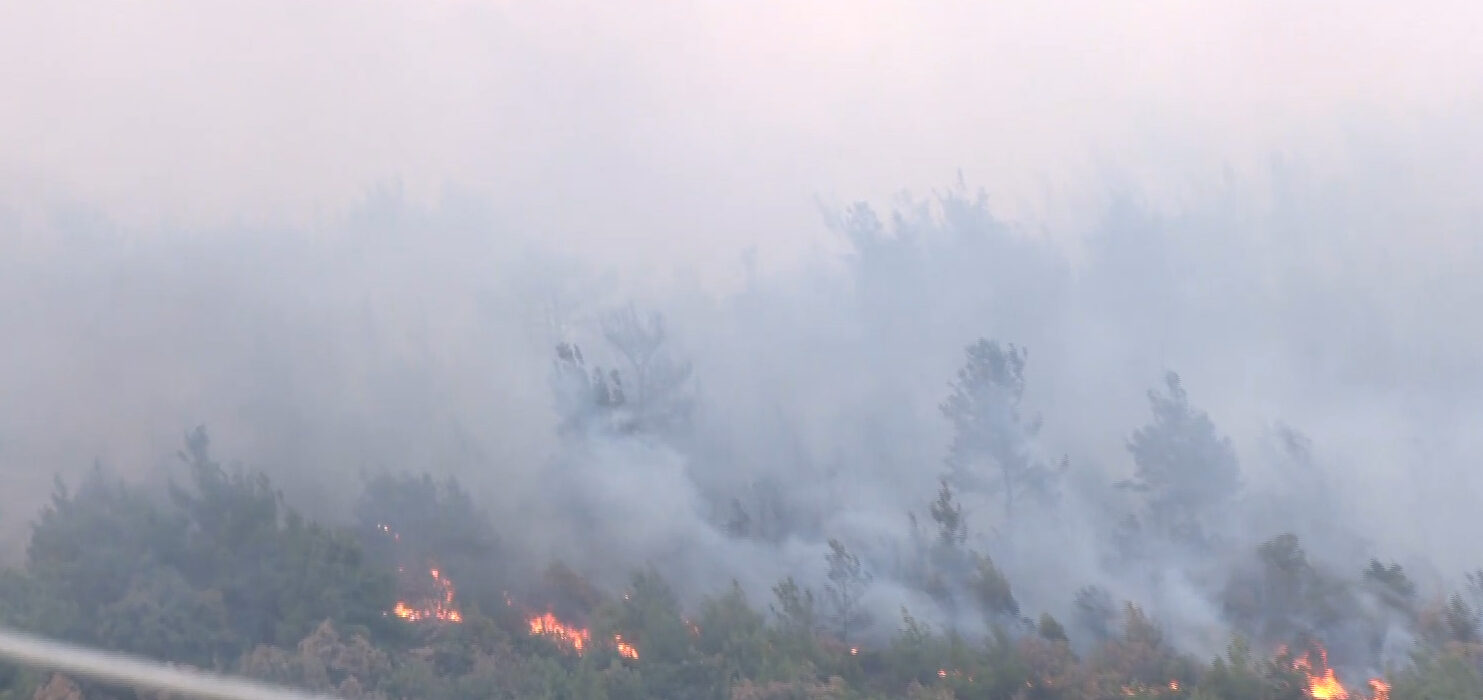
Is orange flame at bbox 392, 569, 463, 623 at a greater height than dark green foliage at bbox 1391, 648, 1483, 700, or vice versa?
orange flame at bbox 392, 569, 463, 623

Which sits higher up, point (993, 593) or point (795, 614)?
point (993, 593)

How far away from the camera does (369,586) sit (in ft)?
86.8

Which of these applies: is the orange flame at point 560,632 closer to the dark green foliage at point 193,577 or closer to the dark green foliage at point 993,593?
the dark green foliage at point 193,577

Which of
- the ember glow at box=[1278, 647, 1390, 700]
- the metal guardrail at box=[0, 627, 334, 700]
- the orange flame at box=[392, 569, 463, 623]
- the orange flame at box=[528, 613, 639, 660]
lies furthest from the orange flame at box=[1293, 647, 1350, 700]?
the metal guardrail at box=[0, 627, 334, 700]

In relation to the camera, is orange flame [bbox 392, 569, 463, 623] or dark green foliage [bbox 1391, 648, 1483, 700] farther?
orange flame [bbox 392, 569, 463, 623]

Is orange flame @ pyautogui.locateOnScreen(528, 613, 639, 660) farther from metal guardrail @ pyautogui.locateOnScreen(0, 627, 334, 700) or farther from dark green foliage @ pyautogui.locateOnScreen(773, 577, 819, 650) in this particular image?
metal guardrail @ pyautogui.locateOnScreen(0, 627, 334, 700)


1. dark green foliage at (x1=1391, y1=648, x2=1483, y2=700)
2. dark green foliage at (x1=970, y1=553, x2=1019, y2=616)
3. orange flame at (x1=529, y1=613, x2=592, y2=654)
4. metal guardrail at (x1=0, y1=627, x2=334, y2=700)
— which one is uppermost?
dark green foliage at (x1=970, y1=553, x2=1019, y2=616)

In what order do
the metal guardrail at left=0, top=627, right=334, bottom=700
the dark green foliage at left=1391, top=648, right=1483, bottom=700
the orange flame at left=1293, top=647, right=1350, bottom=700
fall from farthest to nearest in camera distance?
the orange flame at left=1293, top=647, right=1350, bottom=700 → the metal guardrail at left=0, top=627, right=334, bottom=700 → the dark green foliage at left=1391, top=648, right=1483, bottom=700

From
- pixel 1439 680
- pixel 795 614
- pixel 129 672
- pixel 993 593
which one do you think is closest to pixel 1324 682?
pixel 1439 680

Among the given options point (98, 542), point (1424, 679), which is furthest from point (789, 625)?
point (98, 542)

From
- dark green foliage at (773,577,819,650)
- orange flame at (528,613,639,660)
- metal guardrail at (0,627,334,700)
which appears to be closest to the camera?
metal guardrail at (0,627,334,700)

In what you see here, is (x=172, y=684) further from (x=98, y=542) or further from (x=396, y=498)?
(x=396, y=498)

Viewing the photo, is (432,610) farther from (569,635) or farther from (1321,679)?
(1321,679)

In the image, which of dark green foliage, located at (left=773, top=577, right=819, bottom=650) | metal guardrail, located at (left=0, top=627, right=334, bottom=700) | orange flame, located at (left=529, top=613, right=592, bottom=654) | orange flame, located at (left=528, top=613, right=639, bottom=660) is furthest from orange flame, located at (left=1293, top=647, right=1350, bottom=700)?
metal guardrail, located at (left=0, top=627, right=334, bottom=700)
